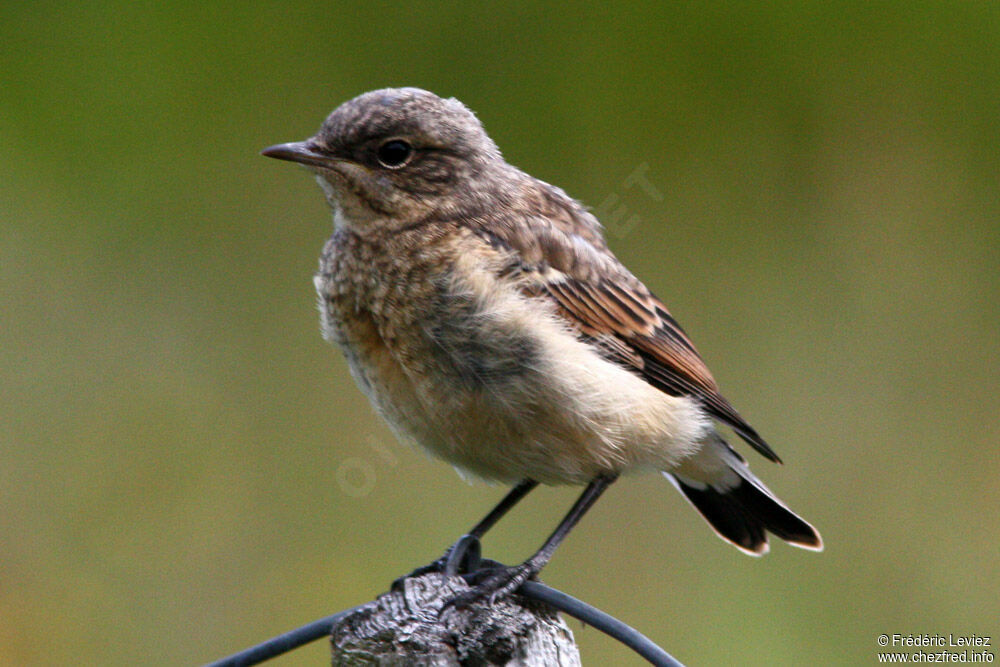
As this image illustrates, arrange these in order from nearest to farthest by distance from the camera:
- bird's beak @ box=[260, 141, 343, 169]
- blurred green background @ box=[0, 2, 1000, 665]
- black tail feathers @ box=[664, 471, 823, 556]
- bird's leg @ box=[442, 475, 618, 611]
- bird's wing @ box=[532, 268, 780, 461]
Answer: bird's leg @ box=[442, 475, 618, 611]
bird's beak @ box=[260, 141, 343, 169]
bird's wing @ box=[532, 268, 780, 461]
black tail feathers @ box=[664, 471, 823, 556]
blurred green background @ box=[0, 2, 1000, 665]

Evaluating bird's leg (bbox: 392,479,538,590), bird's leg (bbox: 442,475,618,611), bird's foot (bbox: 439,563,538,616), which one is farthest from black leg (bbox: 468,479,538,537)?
bird's foot (bbox: 439,563,538,616)

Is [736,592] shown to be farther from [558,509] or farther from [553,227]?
[553,227]

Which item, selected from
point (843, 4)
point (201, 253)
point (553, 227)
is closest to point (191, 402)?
point (201, 253)

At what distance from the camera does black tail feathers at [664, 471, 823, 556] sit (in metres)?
4.64

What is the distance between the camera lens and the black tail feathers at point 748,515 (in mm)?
4645

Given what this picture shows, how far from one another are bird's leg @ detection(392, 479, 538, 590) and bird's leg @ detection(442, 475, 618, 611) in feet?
0.32

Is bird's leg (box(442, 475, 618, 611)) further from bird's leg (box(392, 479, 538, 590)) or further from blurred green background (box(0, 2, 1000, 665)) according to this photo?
blurred green background (box(0, 2, 1000, 665))

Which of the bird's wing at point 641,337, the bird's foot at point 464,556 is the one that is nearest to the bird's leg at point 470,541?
the bird's foot at point 464,556

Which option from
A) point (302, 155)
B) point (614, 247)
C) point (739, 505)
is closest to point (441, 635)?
point (302, 155)

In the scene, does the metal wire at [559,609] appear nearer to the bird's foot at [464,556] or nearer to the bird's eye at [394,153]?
the bird's foot at [464,556]

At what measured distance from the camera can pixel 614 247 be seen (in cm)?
639

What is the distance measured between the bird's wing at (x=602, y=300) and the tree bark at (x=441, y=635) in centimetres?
146

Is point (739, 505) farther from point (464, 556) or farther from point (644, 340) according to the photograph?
point (464, 556)

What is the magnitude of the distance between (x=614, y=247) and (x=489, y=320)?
106 inches
